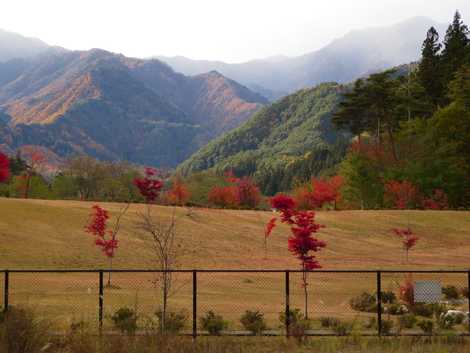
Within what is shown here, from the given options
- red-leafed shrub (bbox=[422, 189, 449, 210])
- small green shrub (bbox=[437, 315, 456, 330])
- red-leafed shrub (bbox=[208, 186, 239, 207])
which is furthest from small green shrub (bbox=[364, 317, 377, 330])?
red-leafed shrub (bbox=[208, 186, 239, 207])

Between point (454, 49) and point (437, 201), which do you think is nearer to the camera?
point (437, 201)

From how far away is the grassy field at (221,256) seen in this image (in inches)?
909

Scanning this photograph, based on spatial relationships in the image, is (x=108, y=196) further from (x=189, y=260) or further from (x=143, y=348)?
(x=143, y=348)

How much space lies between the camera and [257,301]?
2441cm

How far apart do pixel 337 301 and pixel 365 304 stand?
3141 mm

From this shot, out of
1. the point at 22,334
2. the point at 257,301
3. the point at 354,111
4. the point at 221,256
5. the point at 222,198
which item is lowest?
the point at 257,301

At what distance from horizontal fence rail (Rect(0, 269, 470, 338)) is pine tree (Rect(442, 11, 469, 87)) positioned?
63.0 metres

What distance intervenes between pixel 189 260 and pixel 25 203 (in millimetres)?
19001

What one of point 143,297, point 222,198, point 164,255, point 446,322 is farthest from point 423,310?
point 222,198

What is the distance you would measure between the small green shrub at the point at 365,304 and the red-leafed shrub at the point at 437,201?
51.4m

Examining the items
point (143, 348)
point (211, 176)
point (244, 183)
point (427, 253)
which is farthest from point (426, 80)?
point (143, 348)

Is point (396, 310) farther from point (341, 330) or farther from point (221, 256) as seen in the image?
point (221, 256)

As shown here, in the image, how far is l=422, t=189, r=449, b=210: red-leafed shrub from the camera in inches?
2820

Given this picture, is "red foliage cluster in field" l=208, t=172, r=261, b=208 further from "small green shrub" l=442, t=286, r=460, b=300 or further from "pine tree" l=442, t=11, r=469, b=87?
"small green shrub" l=442, t=286, r=460, b=300
